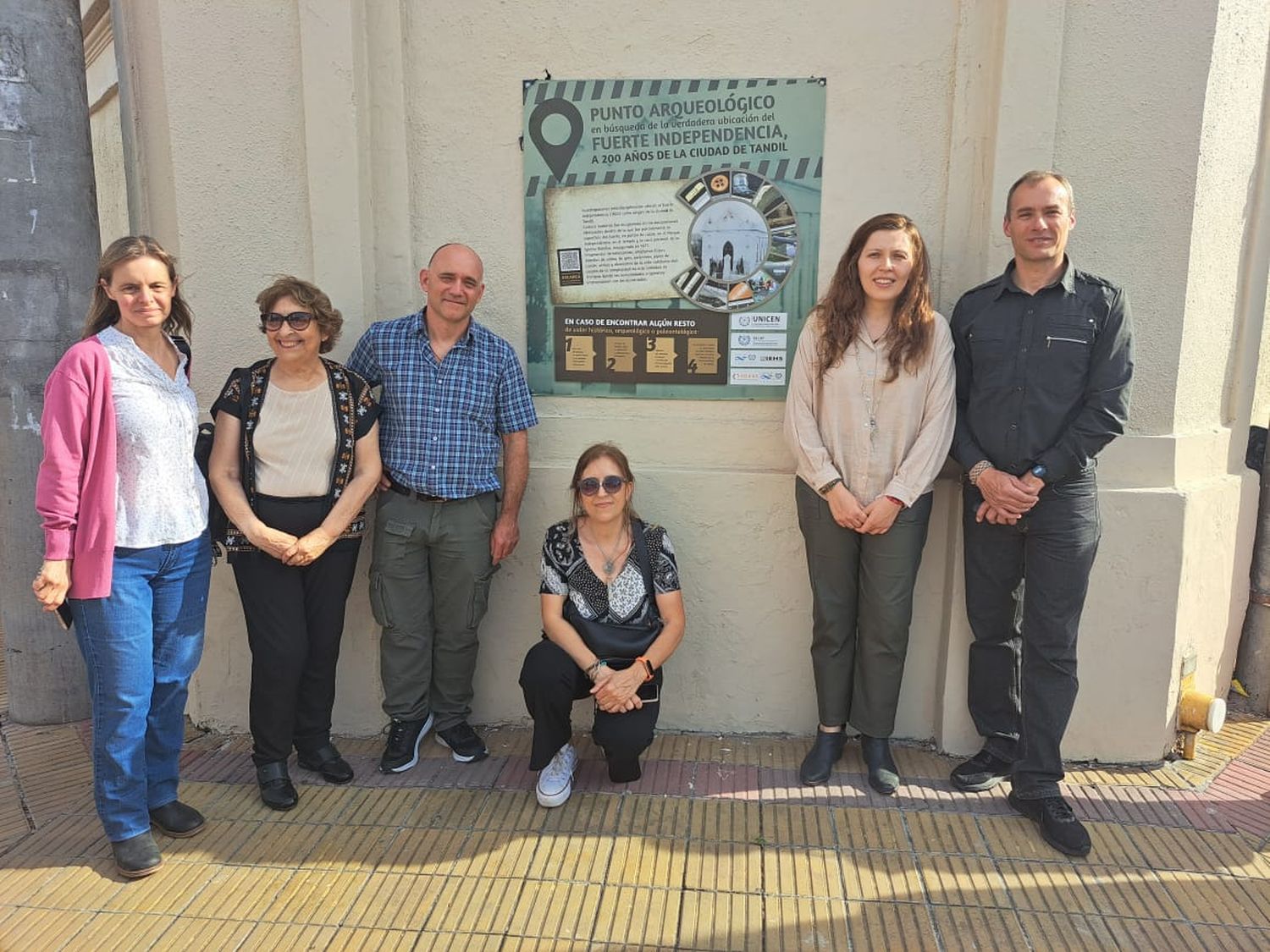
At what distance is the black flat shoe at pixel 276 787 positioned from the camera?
3.17m

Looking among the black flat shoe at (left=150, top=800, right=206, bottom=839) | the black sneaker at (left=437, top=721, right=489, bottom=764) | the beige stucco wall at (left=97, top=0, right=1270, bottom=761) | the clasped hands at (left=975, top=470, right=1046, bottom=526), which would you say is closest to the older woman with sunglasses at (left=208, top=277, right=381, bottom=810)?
the black flat shoe at (left=150, top=800, right=206, bottom=839)

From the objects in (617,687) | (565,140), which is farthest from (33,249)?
(617,687)

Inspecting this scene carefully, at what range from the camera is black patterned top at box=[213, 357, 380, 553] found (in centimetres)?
306

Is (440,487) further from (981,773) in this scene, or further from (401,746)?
(981,773)

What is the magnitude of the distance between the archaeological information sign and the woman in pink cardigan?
1.50 meters

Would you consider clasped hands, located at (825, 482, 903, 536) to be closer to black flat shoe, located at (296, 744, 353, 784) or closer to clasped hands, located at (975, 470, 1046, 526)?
clasped hands, located at (975, 470, 1046, 526)

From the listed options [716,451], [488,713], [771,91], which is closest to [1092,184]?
[771,91]

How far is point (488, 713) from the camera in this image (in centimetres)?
387

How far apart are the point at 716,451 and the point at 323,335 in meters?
1.68

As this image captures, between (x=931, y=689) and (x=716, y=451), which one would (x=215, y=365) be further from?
(x=931, y=689)

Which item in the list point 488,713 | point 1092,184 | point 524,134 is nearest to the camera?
point 1092,184

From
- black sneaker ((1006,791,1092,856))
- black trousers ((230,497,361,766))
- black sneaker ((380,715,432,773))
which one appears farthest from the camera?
black sneaker ((380,715,432,773))

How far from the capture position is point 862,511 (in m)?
3.17

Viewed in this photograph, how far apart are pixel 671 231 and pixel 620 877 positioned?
2537 mm
